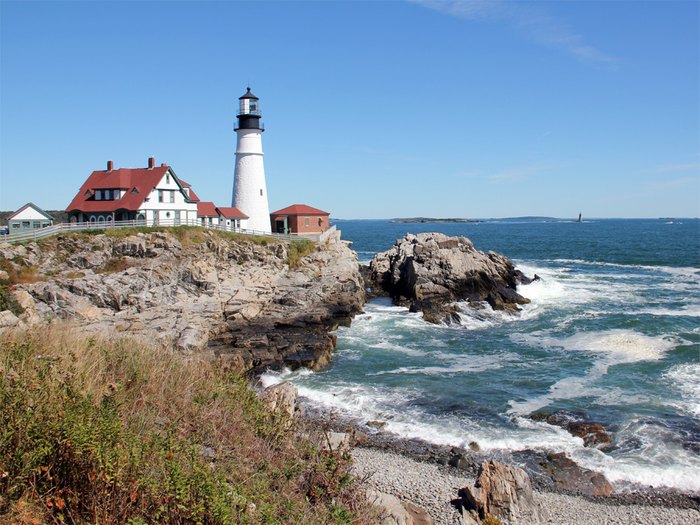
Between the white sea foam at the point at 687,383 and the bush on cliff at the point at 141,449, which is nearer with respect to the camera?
the bush on cliff at the point at 141,449

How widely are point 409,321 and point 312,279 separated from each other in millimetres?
7421

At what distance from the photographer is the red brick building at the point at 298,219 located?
148 ft

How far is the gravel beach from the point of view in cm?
1186

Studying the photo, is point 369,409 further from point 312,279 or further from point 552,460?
point 312,279

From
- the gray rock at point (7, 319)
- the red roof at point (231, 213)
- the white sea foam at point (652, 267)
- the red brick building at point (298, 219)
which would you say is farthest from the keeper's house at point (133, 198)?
the white sea foam at point (652, 267)

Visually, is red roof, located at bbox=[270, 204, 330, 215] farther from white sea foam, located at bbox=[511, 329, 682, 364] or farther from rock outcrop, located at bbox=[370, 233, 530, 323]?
white sea foam, located at bbox=[511, 329, 682, 364]

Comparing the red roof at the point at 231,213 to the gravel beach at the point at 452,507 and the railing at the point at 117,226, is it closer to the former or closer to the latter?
the railing at the point at 117,226

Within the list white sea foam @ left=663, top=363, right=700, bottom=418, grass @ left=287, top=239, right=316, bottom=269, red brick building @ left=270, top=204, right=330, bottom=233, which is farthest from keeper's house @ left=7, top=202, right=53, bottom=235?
white sea foam @ left=663, top=363, right=700, bottom=418

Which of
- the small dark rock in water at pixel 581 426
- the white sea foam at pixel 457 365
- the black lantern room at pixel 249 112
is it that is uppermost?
the black lantern room at pixel 249 112

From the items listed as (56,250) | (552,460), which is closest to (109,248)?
(56,250)

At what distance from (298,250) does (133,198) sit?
11.3 m

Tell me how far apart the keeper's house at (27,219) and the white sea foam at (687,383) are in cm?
3398

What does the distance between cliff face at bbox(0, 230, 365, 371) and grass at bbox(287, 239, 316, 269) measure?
15.1 inches

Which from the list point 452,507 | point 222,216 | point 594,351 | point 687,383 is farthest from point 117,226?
point 687,383
